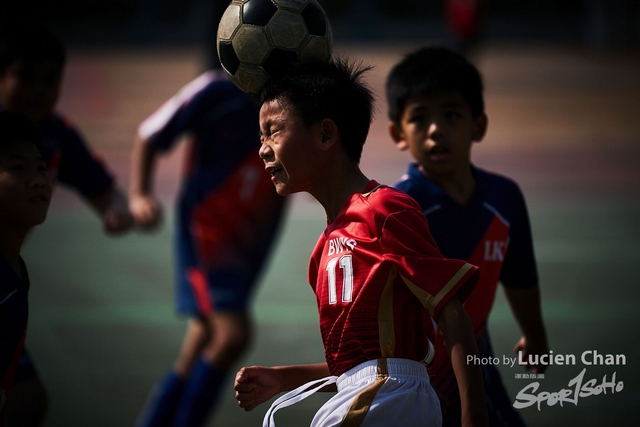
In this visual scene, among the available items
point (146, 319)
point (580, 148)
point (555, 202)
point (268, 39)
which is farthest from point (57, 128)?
point (580, 148)

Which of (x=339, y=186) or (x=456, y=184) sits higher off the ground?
(x=456, y=184)

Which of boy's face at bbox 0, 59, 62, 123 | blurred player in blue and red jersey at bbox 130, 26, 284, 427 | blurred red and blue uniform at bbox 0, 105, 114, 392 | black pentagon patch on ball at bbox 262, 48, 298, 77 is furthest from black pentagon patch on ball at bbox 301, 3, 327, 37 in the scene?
blurred player in blue and red jersey at bbox 130, 26, 284, 427

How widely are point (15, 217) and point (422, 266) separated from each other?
134 cm

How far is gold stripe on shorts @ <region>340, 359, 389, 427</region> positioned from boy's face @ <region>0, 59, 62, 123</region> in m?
2.16

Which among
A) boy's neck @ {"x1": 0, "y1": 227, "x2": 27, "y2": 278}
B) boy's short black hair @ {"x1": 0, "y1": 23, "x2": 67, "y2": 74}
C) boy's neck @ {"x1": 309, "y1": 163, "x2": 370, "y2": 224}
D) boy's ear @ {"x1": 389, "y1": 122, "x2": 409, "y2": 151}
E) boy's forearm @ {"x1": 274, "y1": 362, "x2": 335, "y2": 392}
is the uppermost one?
boy's short black hair @ {"x1": 0, "y1": 23, "x2": 67, "y2": 74}

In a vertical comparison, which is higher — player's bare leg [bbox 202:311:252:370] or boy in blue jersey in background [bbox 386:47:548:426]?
boy in blue jersey in background [bbox 386:47:548:426]

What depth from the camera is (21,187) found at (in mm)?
2727

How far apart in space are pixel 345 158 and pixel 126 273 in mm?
6201

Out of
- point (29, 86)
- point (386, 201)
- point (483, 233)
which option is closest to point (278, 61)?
point (386, 201)

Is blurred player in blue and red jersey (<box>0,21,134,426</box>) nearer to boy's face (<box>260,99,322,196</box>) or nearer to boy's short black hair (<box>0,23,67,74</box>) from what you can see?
boy's short black hair (<box>0,23,67,74</box>)

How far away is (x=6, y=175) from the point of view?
2736mm

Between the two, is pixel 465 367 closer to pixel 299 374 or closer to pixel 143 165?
pixel 299 374

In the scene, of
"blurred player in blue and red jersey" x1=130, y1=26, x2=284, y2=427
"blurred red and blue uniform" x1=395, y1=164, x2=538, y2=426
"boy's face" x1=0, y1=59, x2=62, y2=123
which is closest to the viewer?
"blurred red and blue uniform" x1=395, y1=164, x2=538, y2=426

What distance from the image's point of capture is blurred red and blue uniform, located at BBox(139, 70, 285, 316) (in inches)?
193
